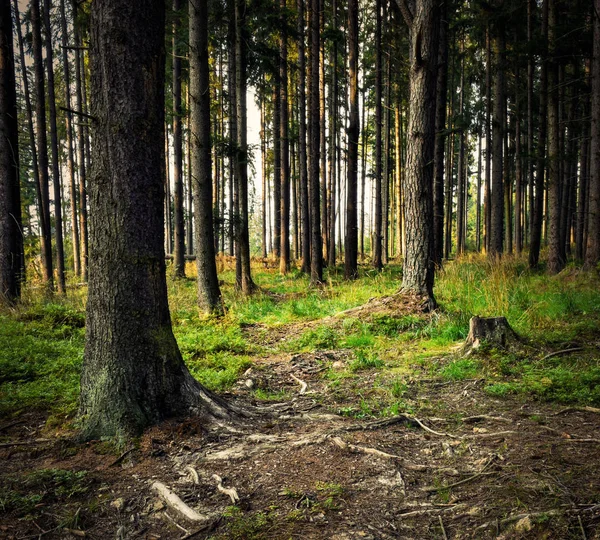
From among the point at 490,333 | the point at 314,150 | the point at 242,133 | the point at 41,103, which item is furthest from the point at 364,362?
the point at 41,103

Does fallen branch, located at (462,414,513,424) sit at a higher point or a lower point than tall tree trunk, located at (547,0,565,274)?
lower

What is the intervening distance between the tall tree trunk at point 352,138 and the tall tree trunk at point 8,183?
8903 millimetres

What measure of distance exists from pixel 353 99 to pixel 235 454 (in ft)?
39.5

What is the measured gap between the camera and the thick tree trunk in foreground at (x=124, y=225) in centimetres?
320

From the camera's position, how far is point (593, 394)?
143 inches

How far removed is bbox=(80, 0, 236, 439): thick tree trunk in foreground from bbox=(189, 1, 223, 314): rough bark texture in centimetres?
527

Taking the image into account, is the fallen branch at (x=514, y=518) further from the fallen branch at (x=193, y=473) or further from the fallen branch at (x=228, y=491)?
the fallen branch at (x=193, y=473)

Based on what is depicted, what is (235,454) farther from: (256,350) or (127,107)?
(256,350)

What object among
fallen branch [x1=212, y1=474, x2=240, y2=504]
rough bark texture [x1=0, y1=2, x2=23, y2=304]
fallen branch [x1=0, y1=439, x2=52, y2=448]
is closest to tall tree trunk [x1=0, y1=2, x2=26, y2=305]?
rough bark texture [x1=0, y1=2, x2=23, y2=304]

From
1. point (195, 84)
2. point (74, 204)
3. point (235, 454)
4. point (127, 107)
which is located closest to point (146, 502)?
point (235, 454)

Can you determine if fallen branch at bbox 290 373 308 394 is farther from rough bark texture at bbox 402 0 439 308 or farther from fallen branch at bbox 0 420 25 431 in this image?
rough bark texture at bbox 402 0 439 308

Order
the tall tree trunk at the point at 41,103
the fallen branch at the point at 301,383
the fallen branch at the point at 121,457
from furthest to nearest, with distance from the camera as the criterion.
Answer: the tall tree trunk at the point at 41,103
the fallen branch at the point at 301,383
the fallen branch at the point at 121,457

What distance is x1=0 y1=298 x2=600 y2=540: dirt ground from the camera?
7.11 ft

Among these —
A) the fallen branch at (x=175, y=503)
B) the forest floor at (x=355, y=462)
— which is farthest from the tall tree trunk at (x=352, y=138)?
the fallen branch at (x=175, y=503)
